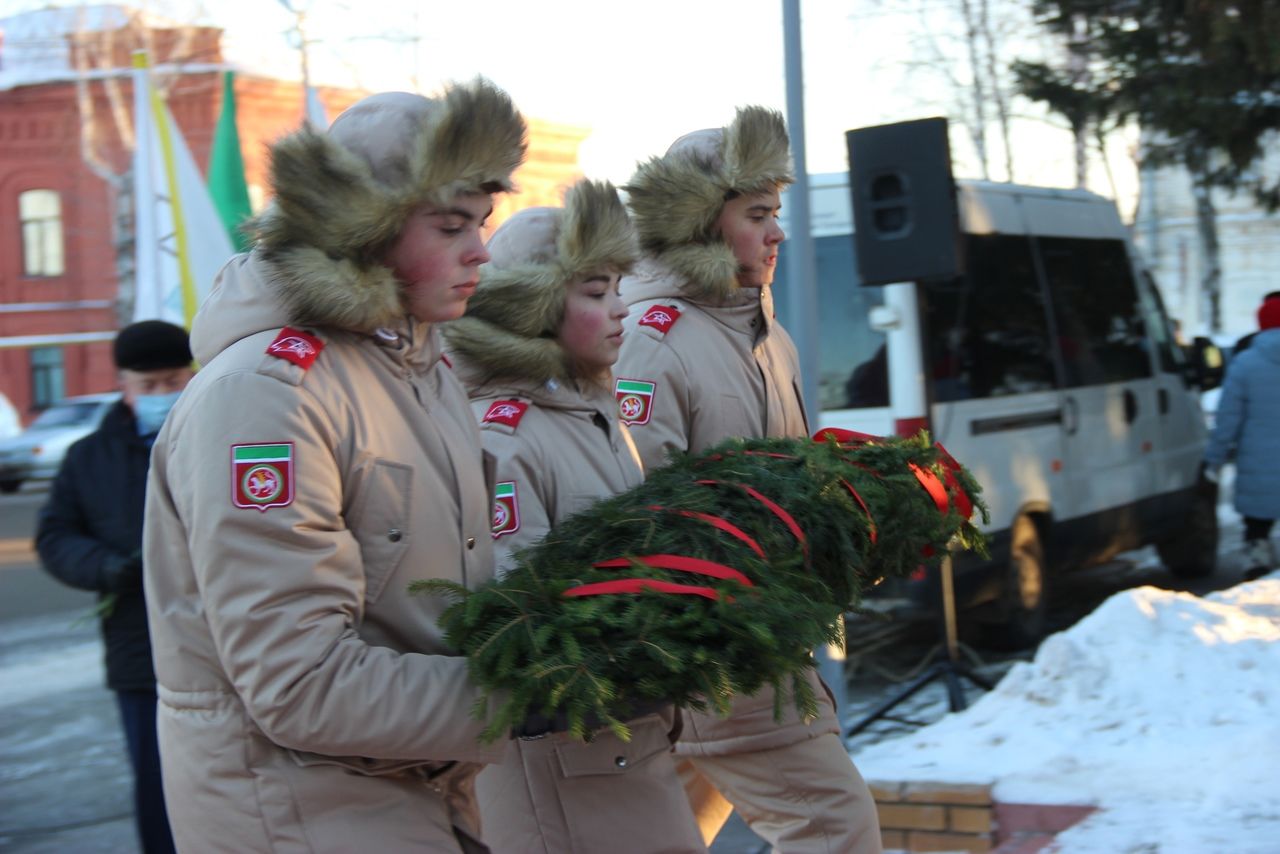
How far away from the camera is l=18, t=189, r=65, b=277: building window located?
37125 mm

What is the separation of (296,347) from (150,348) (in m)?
2.38

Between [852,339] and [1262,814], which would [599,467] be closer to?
[1262,814]

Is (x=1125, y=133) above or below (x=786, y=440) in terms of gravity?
above

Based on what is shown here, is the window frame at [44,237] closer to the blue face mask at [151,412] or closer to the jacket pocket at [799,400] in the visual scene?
the blue face mask at [151,412]

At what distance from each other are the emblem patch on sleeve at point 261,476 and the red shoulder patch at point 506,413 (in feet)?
3.21

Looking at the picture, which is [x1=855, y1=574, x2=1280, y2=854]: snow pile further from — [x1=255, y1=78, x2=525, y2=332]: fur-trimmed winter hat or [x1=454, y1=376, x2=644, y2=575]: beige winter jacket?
[x1=255, y1=78, x2=525, y2=332]: fur-trimmed winter hat

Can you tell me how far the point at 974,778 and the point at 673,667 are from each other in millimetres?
2706

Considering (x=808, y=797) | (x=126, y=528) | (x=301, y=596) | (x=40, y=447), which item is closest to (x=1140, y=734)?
(x=808, y=797)

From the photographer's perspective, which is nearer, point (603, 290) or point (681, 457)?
point (681, 457)

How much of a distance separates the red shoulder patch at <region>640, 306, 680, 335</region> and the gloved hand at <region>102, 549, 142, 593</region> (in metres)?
1.62

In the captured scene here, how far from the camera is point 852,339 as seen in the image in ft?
24.2

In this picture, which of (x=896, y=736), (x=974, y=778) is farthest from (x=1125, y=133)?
(x=974, y=778)

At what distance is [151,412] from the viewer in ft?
13.9

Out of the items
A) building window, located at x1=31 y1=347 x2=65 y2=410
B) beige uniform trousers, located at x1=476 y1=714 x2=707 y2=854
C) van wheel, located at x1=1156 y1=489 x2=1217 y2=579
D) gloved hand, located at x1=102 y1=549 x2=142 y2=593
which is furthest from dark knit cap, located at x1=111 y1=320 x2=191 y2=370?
building window, located at x1=31 y1=347 x2=65 y2=410
